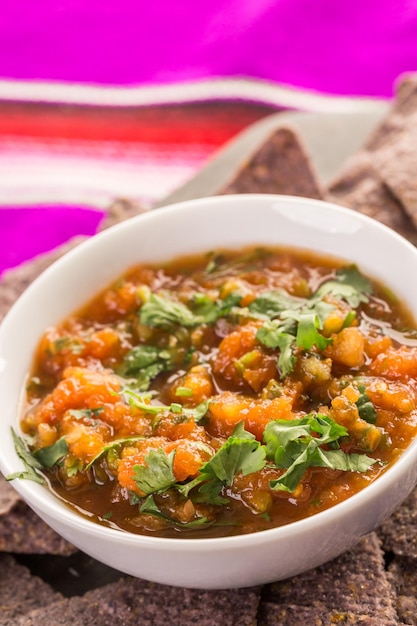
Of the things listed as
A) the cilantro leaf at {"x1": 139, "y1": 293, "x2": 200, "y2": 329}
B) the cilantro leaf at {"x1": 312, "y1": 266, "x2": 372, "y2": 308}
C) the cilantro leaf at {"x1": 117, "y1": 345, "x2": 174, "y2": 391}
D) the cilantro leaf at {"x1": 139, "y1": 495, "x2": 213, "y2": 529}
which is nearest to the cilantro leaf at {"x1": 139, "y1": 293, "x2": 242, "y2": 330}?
the cilantro leaf at {"x1": 139, "y1": 293, "x2": 200, "y2": 329}

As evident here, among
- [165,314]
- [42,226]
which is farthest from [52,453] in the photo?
[42,226]

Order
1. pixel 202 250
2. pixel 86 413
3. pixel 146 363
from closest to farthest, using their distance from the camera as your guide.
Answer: pixel 86 413 < pixel 146 363 < pixel 202 250

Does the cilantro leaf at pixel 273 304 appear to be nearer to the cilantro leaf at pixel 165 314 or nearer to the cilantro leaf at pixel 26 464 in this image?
the cilantro leaf at pixel 165 314

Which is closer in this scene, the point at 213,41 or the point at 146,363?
the point at 146,363

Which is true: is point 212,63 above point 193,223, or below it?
below

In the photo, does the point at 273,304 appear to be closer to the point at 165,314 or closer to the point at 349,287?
the point at 349,287

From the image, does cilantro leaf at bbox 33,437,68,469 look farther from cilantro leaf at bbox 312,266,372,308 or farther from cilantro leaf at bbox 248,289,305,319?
cilantro leaf at bbox 312,266,372,308

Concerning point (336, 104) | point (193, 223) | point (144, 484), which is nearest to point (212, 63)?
point (336, 104)

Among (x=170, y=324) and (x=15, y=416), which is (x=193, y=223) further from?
(x=15, y=416)
